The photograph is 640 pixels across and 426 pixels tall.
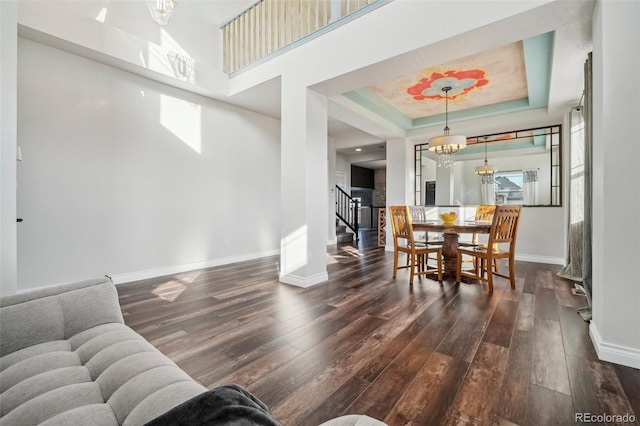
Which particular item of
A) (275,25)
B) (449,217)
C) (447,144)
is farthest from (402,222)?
(275,25)

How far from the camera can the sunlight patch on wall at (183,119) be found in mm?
3961

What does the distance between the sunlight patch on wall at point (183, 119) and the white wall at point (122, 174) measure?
0.02 meters

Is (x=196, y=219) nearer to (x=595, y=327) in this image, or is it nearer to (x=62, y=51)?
(x=62, y=51)

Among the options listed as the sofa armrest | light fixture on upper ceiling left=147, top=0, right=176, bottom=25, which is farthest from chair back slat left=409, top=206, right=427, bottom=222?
the sofa armrest

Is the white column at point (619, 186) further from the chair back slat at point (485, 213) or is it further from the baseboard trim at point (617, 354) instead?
the chair back slat at point (485, 213)

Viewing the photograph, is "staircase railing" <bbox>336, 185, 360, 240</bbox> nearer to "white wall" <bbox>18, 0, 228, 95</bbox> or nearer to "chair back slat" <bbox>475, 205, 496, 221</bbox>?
"chair back slat" <bbox>475, 205, 496, 221</bbox>

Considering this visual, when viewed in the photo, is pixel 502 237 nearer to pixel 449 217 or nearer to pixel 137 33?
pixel 449 217

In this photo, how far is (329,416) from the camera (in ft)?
4.14

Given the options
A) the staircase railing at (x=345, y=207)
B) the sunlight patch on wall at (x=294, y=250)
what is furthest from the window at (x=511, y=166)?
the sunlight patch on wall at (x=294, y=250)

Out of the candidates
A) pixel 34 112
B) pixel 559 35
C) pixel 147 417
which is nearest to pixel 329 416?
pixel 147 417

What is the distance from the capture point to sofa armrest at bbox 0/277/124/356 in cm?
108

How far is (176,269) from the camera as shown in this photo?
404 cm

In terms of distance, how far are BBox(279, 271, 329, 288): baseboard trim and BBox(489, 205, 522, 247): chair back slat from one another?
208 cm

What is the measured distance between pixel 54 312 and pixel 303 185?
254 centimetres
